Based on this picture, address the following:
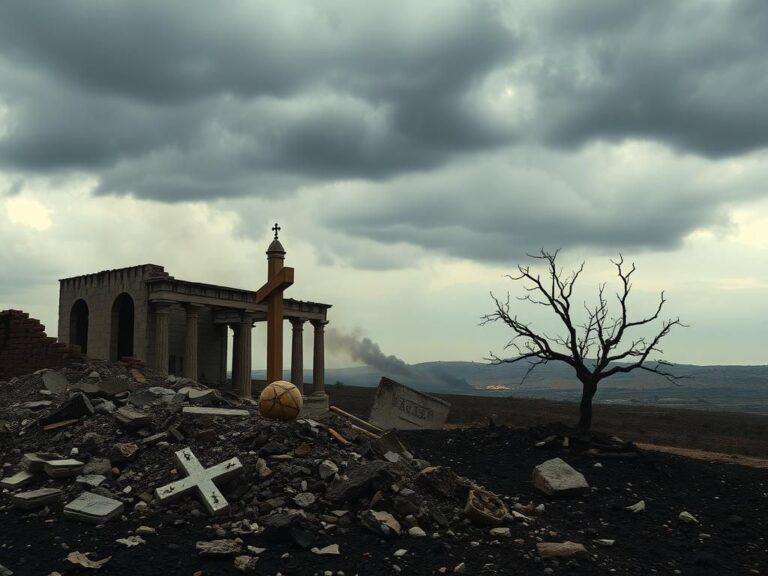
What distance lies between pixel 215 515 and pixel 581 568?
4.95 metres

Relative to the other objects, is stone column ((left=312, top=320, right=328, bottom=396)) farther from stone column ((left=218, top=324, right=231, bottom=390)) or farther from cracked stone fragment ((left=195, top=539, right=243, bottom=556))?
cracked stone fragment ((left=195, top=539, right=243, bottom=556))

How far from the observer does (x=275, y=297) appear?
611 inches

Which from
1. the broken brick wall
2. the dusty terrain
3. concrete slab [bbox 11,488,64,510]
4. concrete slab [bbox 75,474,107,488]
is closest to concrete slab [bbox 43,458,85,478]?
the dusty terrain

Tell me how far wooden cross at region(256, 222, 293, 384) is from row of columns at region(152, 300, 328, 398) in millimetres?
15118

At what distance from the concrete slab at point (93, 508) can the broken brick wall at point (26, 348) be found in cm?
992

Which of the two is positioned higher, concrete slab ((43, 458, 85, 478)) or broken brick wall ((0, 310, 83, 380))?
broken brick wall ((0, 310, 83, 380))

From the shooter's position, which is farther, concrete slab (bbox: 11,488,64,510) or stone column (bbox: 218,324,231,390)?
stone column (bbox: 218,324,231,390)

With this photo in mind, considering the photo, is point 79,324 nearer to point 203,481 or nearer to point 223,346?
point 223,346

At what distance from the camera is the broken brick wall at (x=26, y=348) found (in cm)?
1902

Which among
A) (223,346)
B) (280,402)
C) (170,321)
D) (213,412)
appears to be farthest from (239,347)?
(280,402)

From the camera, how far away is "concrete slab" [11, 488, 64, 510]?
32.5 feet

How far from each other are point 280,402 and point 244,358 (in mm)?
23652

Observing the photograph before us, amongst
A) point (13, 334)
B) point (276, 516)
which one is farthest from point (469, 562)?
point (13, 334)

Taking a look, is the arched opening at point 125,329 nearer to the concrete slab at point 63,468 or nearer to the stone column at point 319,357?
the stone column at point 319,357
